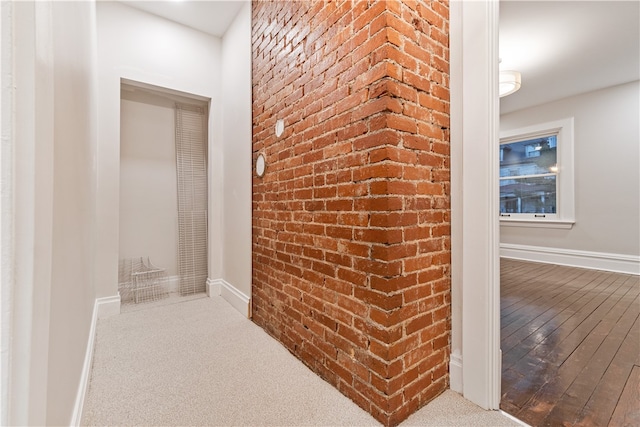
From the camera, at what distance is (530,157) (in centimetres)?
526

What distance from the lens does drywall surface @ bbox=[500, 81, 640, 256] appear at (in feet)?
13.5

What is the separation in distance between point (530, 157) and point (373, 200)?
17.7 feet

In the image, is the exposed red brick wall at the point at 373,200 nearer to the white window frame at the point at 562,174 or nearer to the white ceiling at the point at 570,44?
the white ceiling at the point at 570,44

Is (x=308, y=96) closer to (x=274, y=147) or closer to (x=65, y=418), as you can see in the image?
(x=274, y=147)

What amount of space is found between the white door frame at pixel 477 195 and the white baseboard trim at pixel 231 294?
1.85 meters

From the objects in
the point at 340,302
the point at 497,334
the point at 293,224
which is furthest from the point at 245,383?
the point at 497,334

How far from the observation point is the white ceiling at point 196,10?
289cm

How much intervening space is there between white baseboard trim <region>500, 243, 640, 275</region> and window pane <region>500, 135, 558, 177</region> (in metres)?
1.40

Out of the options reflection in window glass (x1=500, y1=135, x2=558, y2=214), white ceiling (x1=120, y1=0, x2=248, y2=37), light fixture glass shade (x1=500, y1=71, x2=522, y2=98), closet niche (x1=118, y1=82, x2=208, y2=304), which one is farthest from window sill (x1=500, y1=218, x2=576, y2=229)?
white ceiling (x1=120, y1=0, x2=248, y2=37)

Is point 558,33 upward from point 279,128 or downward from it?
upward

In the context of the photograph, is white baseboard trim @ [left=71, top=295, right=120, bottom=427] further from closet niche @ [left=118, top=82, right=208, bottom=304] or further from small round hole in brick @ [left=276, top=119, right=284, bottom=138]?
small round hole in brick @ [left=276, top=119, right=284, bottom=138]

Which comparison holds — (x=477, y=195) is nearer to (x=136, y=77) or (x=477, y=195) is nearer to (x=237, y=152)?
(x=237, y=152)

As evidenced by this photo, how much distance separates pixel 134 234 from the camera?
3.29 m

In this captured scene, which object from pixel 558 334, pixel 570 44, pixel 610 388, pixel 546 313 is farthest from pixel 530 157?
pixel 610 388
